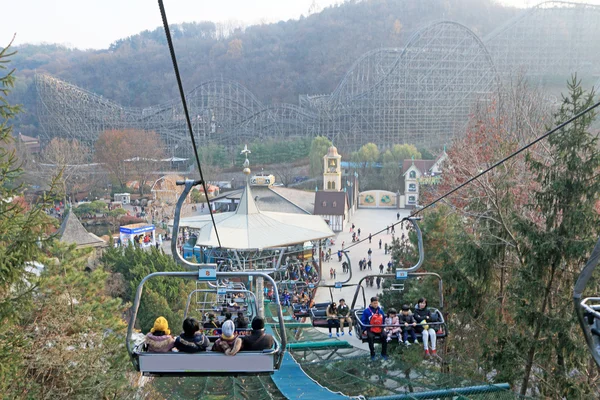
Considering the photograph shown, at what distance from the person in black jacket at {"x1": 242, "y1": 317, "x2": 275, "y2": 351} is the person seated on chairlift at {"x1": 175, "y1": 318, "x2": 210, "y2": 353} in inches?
11.2

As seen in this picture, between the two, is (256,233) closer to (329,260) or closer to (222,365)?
(329,260)

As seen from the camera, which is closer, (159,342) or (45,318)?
(159,342)

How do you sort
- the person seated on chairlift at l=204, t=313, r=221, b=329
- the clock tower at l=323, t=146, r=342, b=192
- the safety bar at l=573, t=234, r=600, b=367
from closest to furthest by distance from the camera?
the safety bar at l=573, t=234, r=600, b=367
the person seated on chairlift at l=204, t=313, r=221, b=329
the clock tower at l=323, t=146, r=342, b=192

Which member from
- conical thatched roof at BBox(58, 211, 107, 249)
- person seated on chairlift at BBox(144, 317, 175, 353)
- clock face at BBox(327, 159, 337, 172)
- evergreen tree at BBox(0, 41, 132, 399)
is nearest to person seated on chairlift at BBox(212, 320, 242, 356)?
person seated on chairlift at BBox(144, 317, 175, 353)

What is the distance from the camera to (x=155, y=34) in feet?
380

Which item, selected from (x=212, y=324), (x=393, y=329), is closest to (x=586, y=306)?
(x=393, y=329)

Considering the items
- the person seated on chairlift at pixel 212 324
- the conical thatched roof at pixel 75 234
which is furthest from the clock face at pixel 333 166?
the person seated on chairlift at pixel 212 324

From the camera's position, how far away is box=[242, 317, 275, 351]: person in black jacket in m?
3.95

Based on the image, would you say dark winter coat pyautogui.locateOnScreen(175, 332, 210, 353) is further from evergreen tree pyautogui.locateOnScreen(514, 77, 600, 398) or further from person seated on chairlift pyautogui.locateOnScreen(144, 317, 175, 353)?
evergreen tree pyautogui.locateOnScreen(514, 77, 600, 398)

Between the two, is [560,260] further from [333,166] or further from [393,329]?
[333,166]

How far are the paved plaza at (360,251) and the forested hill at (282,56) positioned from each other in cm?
4631

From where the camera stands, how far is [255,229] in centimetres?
1878

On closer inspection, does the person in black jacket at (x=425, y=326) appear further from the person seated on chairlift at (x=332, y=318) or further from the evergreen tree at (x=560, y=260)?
the person seated on chairlift at (x=332, y=318)

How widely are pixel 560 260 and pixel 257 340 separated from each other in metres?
4.33
